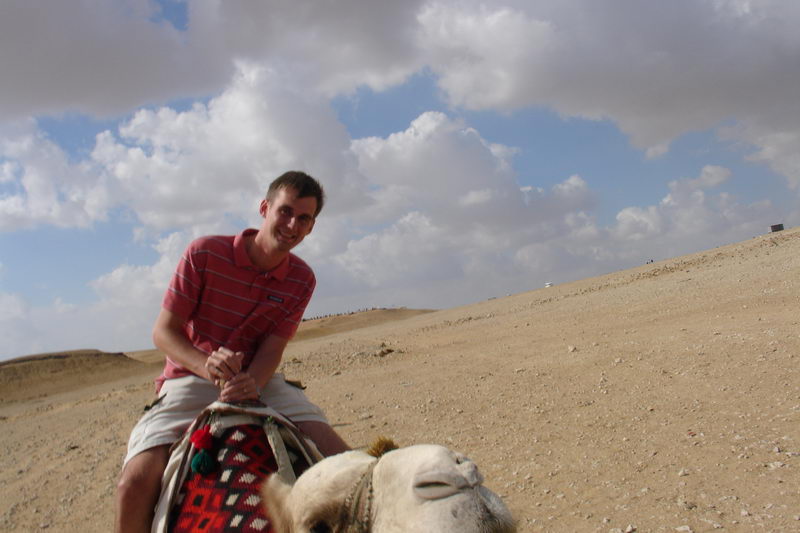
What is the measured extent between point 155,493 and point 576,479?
2896 mm

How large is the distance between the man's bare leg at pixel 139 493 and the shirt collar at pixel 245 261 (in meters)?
0.94

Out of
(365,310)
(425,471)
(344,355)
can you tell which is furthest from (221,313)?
(365,310)

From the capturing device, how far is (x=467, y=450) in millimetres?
5172

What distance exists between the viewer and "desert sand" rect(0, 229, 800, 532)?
3592 mm

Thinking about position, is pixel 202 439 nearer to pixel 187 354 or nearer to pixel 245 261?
pixel 187 354

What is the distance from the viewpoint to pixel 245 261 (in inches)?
Result: 110

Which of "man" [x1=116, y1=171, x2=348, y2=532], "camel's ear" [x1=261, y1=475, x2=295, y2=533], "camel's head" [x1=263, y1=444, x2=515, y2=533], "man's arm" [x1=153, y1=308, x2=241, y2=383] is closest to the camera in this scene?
"camel's head" [x1=263, y1=444, x2=515, y2=533]

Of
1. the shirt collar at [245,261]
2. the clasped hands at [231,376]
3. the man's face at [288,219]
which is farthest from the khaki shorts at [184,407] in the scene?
the man's face at [288,219]

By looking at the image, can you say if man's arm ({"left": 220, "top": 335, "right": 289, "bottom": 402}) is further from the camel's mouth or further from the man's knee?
the camel's mouth

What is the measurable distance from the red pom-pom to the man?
1.51 ft

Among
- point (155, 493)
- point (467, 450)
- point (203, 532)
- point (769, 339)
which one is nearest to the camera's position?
point (203, 532)

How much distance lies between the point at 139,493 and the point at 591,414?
14.0 ft

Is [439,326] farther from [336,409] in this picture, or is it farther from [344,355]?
[336,409]

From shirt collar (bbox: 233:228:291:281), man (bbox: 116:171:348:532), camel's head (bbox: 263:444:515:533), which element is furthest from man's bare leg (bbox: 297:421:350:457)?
camel's head (bbox: 263:444:515:533)
